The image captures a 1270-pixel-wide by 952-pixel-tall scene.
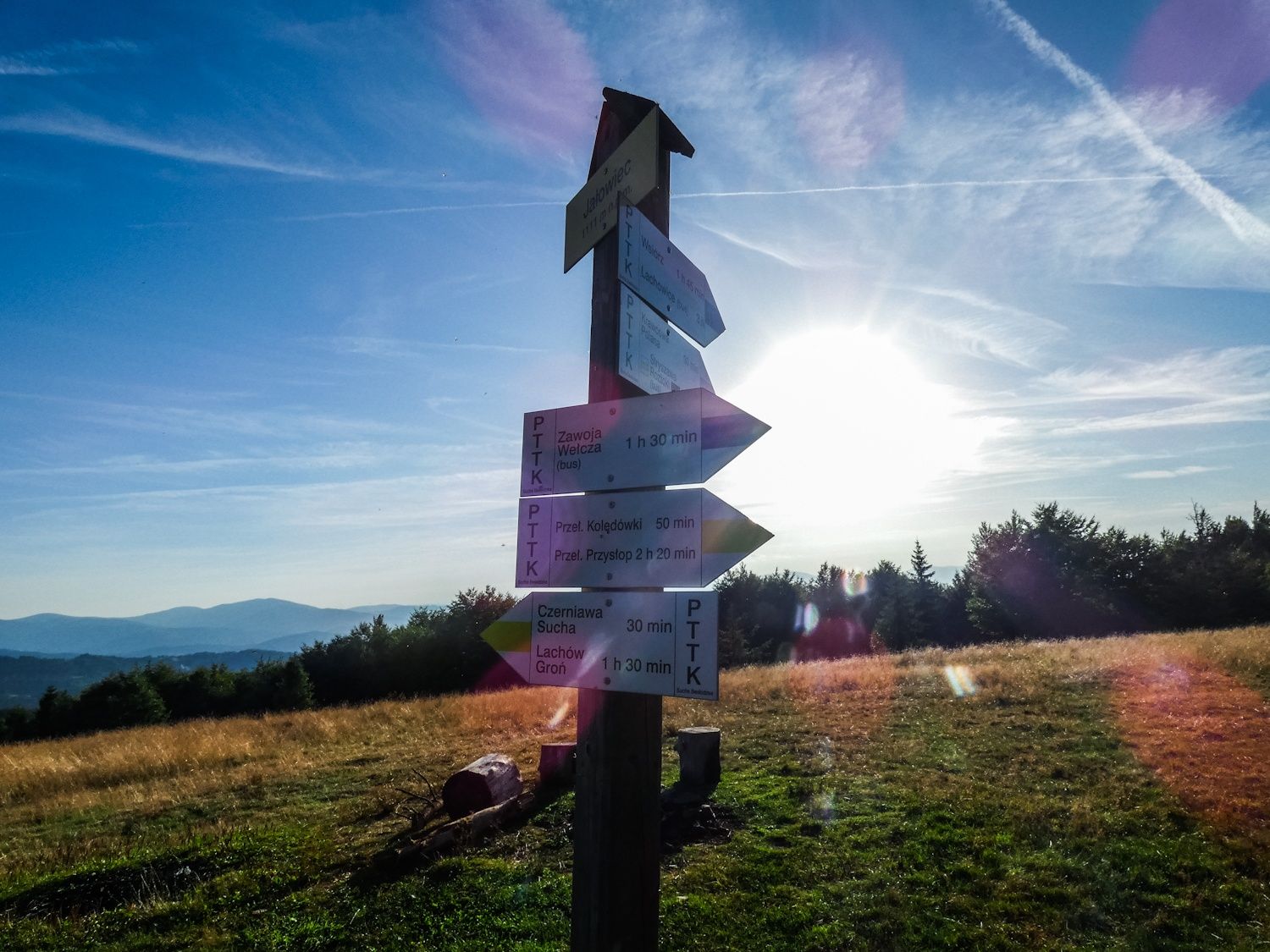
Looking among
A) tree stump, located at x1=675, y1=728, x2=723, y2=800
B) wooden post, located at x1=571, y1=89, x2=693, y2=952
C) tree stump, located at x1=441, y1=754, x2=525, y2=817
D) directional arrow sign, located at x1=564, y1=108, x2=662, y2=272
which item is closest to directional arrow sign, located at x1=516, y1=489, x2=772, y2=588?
wooden post, located at x1=571, y1=89, x2=693, y2=952

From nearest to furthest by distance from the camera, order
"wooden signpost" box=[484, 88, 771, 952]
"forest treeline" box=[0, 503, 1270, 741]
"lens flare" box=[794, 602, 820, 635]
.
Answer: "wooden signpost" box=[484, 88, 771, 952] → "forest treeline" box=[0, 503, 1270, 741] → "lens flare" box=[794, 602, 820, 635]

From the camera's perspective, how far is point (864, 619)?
6378 cm

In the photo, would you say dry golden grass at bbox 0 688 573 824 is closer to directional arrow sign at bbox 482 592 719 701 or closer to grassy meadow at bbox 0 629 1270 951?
grassy meadow at bbox 0 629 1270 951

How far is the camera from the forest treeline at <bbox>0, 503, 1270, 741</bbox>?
43.1 metres

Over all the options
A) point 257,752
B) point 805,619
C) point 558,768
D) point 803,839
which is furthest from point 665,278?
point 805,619

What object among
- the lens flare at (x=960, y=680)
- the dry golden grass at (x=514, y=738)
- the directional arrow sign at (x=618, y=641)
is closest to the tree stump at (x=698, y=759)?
the dry golden grass at (x=514, y=738)

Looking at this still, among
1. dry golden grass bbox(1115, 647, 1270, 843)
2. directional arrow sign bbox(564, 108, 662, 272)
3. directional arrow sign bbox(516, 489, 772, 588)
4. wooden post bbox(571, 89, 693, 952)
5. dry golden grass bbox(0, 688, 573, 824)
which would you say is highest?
directional arrow sign bbox(564, 108, 662, 272)

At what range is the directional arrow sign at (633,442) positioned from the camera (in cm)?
275

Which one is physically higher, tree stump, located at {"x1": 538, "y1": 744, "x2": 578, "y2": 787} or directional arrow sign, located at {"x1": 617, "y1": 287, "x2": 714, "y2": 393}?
directional arrow sign, located at {"x1": 617, "y1": 287, "x2": 714, "y2": 393}

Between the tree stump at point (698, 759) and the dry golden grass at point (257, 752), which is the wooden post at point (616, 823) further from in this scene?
the dry golden grass at point (257, 752)

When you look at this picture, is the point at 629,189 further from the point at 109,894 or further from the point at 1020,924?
the point at 109,894

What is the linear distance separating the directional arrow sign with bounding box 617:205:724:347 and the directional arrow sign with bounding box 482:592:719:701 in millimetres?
1481

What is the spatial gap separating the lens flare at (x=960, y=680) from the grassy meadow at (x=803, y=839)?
1.77 ft

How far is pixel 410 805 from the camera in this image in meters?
9.38
